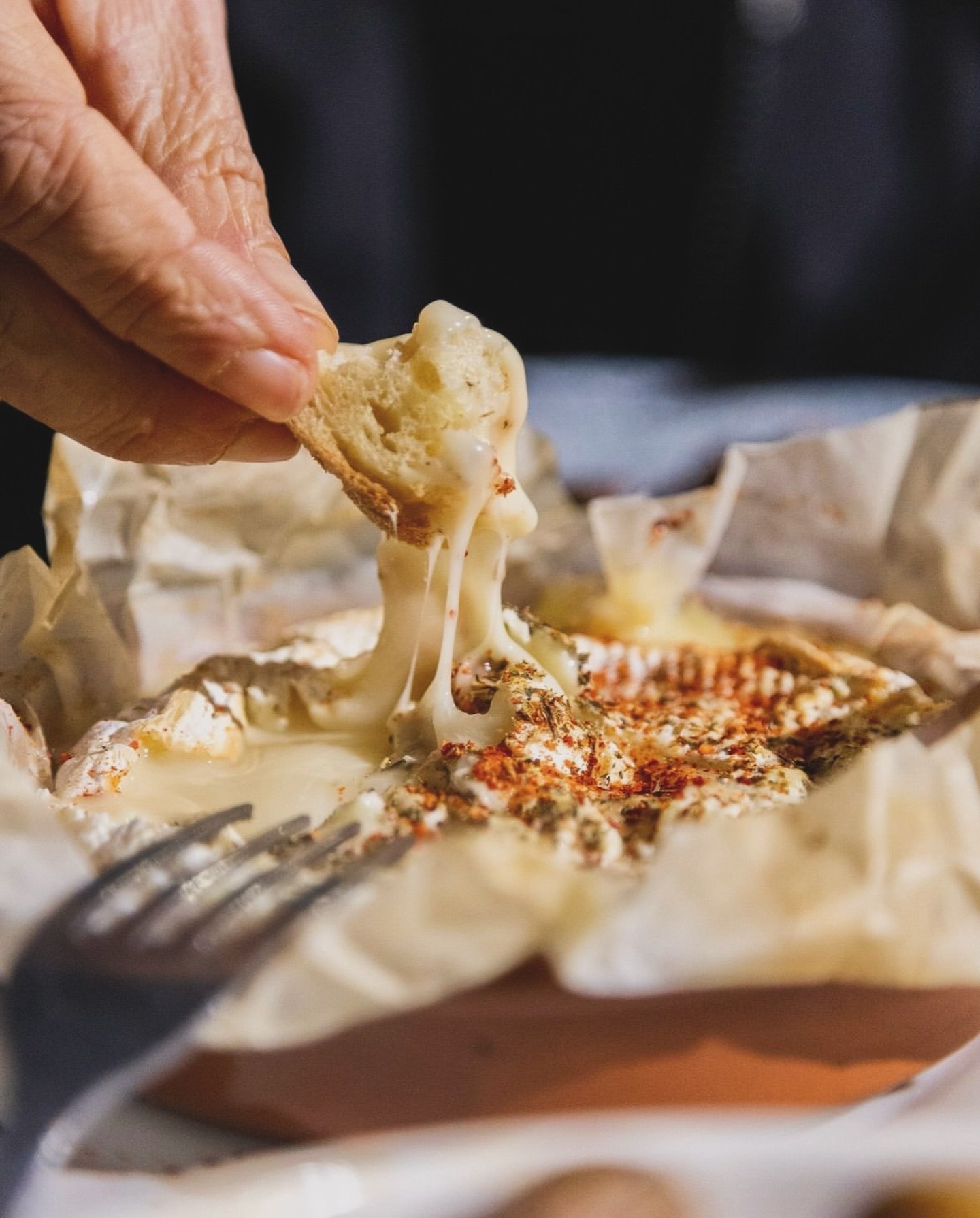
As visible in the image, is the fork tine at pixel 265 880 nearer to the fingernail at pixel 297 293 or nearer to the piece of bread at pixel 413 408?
the piece of bread at pixel 413 408

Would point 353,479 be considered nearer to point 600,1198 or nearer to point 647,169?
point 600,1198

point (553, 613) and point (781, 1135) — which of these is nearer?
point (781, 1135)

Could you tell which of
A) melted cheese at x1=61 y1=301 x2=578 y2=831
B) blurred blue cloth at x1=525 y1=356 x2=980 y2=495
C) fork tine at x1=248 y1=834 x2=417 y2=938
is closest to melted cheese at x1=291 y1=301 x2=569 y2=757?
melted cheese at x1=61 y1=301 x2=578 y2=831

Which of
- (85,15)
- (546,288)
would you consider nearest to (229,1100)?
(85,15)

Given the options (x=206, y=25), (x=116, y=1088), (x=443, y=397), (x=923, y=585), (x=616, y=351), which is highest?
(x=206, y=25)

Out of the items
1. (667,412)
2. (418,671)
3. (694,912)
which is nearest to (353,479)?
(418,671)

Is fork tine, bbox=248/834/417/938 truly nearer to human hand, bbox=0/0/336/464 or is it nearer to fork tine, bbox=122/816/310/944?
fork tine, bbox=122/816/310/944

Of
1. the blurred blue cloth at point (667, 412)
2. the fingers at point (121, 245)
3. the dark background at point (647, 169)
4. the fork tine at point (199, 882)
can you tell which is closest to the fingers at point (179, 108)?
the fingers at point (121, 245)

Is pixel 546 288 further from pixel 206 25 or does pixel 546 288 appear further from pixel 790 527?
pixel 206 25
